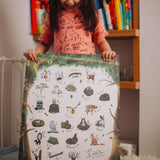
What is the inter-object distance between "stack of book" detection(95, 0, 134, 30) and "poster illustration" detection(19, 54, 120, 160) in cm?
62

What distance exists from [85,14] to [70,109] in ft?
1.87

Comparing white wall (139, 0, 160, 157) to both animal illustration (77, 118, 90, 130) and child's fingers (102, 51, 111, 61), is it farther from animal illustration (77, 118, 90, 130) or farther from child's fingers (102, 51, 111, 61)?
animal illustration (77, 118, 90, 130)

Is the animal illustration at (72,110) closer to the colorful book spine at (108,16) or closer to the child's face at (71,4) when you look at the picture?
the child's face at (71,4)

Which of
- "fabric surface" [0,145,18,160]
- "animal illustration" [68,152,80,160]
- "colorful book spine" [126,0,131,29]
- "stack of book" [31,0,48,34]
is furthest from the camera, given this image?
"stack of book" [31,0,48,34]

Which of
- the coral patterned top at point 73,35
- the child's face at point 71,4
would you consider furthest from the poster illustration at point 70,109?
the child's face at point 71,4

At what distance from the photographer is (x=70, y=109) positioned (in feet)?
3.58

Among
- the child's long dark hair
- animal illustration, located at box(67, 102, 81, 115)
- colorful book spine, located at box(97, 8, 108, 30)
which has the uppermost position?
colorful book spine, located at box(97, 8, 108, 30)

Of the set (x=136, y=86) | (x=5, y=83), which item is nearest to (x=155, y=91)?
(x=136, y=86)

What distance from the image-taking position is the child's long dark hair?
53.0 inches

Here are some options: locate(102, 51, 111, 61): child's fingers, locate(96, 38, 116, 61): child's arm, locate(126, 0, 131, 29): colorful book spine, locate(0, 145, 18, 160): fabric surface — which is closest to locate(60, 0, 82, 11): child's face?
locate(96, 38, 116, 61): child's arm

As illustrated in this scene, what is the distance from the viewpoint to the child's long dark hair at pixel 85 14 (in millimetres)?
1347

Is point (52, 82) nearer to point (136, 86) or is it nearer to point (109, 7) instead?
point (136, 86)

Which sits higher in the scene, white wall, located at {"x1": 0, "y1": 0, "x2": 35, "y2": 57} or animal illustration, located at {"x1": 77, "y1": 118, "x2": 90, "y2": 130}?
white wall, located at {"x1": 0, "y1": 0, "x2": 35, "y2": 57}

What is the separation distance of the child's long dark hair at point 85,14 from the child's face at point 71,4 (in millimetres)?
25
